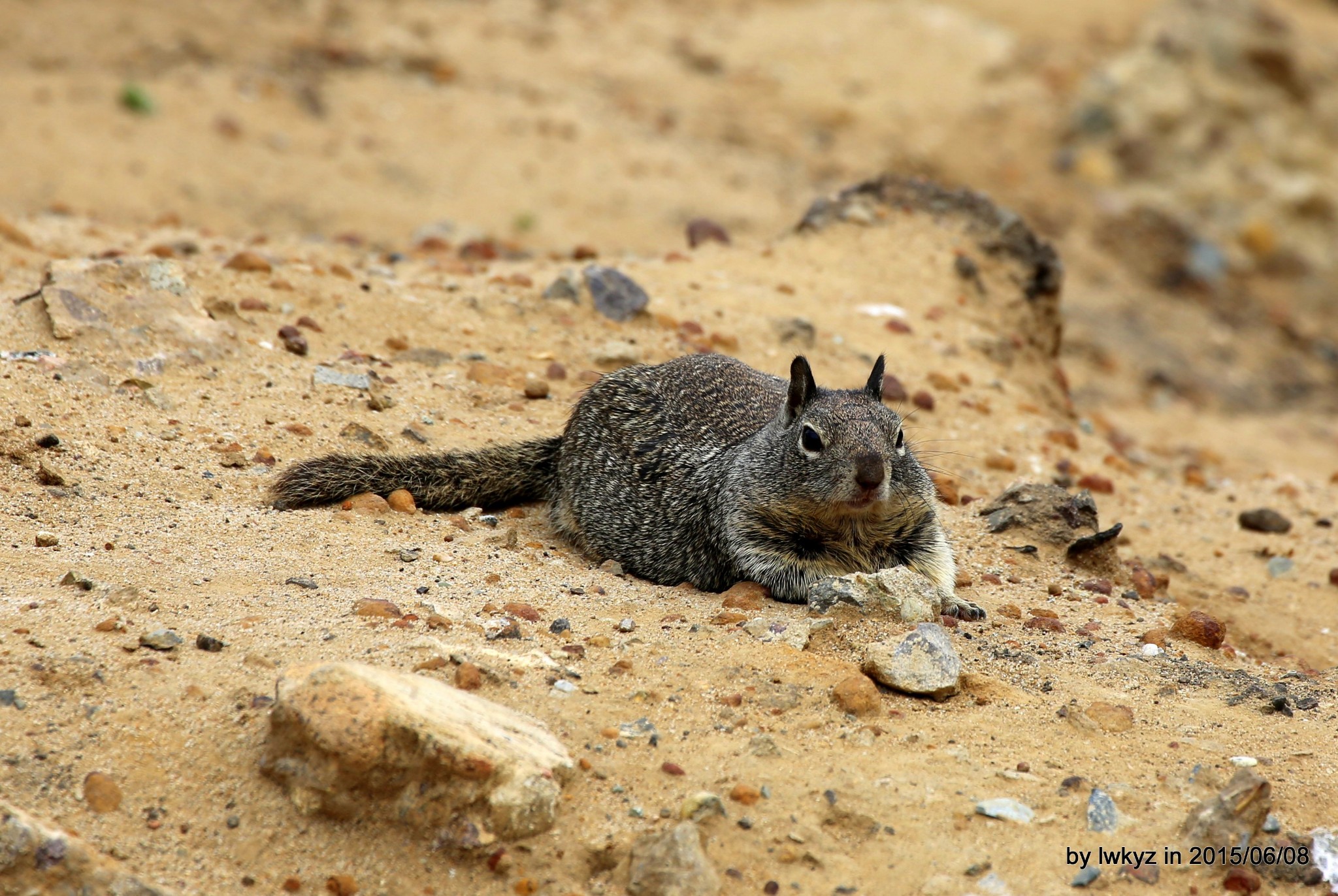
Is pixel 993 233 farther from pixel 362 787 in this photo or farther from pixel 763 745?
pixel 362 787

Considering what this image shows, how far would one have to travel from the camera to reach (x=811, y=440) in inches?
216

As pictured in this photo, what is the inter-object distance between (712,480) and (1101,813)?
255cm

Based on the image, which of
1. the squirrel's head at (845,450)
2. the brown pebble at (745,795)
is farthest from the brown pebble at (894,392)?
the brown pebble at (745,795)

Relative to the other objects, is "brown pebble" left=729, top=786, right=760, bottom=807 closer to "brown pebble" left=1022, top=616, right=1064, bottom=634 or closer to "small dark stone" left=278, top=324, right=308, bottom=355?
"brown pebble" left=1022, top=616, right=1064, bottom=634

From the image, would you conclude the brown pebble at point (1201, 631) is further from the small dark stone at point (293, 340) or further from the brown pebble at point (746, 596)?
the small dark stone at point (293, 340)

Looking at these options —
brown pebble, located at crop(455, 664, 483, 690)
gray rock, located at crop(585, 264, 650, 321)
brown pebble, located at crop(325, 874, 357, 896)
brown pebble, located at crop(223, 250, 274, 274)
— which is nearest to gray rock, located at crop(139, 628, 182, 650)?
brown pebble, located at crop(455, 664, 483, 690)

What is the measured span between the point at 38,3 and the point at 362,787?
1427 cm

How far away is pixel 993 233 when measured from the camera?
9.94 m

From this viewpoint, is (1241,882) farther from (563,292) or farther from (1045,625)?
(563,292)

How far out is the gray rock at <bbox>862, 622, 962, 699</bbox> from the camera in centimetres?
458

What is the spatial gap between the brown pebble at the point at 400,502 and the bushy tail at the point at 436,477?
53mm

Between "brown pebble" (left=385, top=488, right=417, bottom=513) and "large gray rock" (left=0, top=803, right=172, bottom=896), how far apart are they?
8.83ft

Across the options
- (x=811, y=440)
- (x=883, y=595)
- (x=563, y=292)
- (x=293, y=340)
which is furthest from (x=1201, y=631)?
(x=293, y=340)

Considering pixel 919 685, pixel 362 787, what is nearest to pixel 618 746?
pixel 362 787
